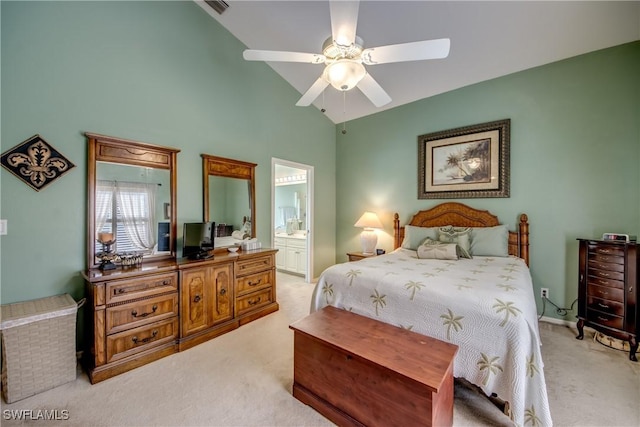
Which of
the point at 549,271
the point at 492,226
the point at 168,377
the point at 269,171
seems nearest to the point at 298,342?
the point at 168,377

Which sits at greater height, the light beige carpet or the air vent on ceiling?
the air vent on ceiling

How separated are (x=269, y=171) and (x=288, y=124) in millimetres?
876

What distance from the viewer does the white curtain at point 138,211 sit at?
95.3 inches

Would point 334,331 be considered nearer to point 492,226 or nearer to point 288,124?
point 492,226

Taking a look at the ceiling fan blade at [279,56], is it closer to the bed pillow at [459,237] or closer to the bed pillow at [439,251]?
the bed pillow at [439,251]

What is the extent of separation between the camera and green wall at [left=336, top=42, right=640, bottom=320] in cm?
261

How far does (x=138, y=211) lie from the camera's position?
8.25 ft

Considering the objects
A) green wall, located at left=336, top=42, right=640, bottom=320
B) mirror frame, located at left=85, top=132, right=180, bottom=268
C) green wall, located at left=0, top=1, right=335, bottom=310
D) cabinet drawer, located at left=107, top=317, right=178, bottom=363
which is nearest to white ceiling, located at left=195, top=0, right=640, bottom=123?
green wall, located at left=336, top=42, right=640, bottom=320

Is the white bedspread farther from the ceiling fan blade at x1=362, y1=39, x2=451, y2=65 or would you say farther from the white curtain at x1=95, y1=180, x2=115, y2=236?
the white curtain at x1=95, y1=180, x2=115, y2=236

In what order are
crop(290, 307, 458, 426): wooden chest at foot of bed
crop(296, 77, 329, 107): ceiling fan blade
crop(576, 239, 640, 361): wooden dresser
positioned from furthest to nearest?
1. crop(296, 77, 329, 107): ceiling fan blade
2. crop(576, 239, 640, 361): wooden dresser
3. crop(290, 307, 458, 426): wooden chest at foot of bed

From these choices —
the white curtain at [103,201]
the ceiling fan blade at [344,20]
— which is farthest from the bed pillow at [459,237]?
the white curtain at [103,201]

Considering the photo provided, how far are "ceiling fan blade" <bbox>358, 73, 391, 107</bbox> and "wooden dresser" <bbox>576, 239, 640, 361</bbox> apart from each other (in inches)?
96.0

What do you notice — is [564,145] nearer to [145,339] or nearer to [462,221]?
[462,221]

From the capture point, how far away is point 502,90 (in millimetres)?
3254
